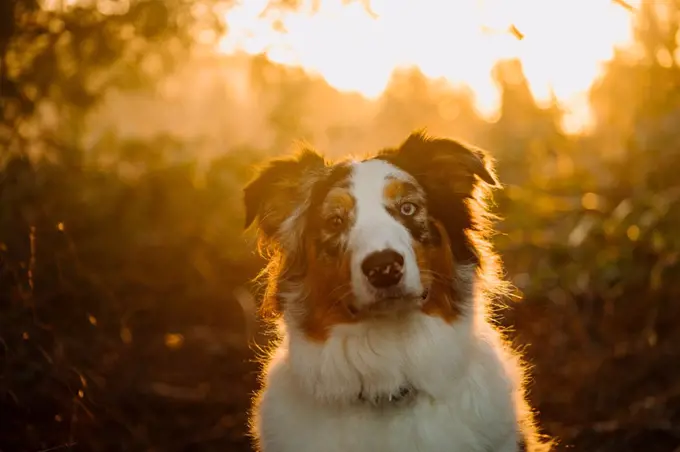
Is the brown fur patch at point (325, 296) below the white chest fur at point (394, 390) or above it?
above

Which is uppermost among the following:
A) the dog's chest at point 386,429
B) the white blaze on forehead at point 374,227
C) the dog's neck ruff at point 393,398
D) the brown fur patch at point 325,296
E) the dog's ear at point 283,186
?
the dog's ear at point 283,186

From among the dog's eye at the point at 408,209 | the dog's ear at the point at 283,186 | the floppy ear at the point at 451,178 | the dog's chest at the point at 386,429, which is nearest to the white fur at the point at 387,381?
the dog's chest at the point at 386,429

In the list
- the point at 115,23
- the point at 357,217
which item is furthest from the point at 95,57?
the point at 357,217

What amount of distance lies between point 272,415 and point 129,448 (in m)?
2.73

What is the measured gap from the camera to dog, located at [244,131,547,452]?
4.64 m

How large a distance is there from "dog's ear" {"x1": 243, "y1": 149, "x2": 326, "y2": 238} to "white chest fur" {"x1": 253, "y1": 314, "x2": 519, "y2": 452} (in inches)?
38.5

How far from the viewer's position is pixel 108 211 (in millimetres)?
12398

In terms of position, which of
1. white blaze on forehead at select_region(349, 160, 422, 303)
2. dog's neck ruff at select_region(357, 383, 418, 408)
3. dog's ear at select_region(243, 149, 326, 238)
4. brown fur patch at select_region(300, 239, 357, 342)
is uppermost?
dog's ear at select_region(243, 149, 326, 238)

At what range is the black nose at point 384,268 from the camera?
4.44m

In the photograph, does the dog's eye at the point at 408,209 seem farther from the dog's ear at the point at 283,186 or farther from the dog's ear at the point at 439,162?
the dog's ear at the point at 283,186

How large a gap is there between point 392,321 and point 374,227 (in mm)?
601

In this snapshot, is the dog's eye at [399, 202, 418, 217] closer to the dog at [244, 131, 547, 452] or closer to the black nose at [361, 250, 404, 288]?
the dog at [244, 131, 547, 452]

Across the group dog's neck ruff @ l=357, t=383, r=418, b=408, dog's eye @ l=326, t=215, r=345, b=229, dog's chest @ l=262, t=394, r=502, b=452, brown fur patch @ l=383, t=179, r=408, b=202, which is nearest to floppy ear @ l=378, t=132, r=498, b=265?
brown fur patch @ l=383, t=179, r=408, b=202

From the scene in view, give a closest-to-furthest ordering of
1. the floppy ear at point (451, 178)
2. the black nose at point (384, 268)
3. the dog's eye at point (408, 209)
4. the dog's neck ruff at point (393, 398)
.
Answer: the black nose at point (384, 268), the dog's neck ruff at point (393, 398), the dog's eye at point (408, 209), the floppy ear at point (451, 178)
